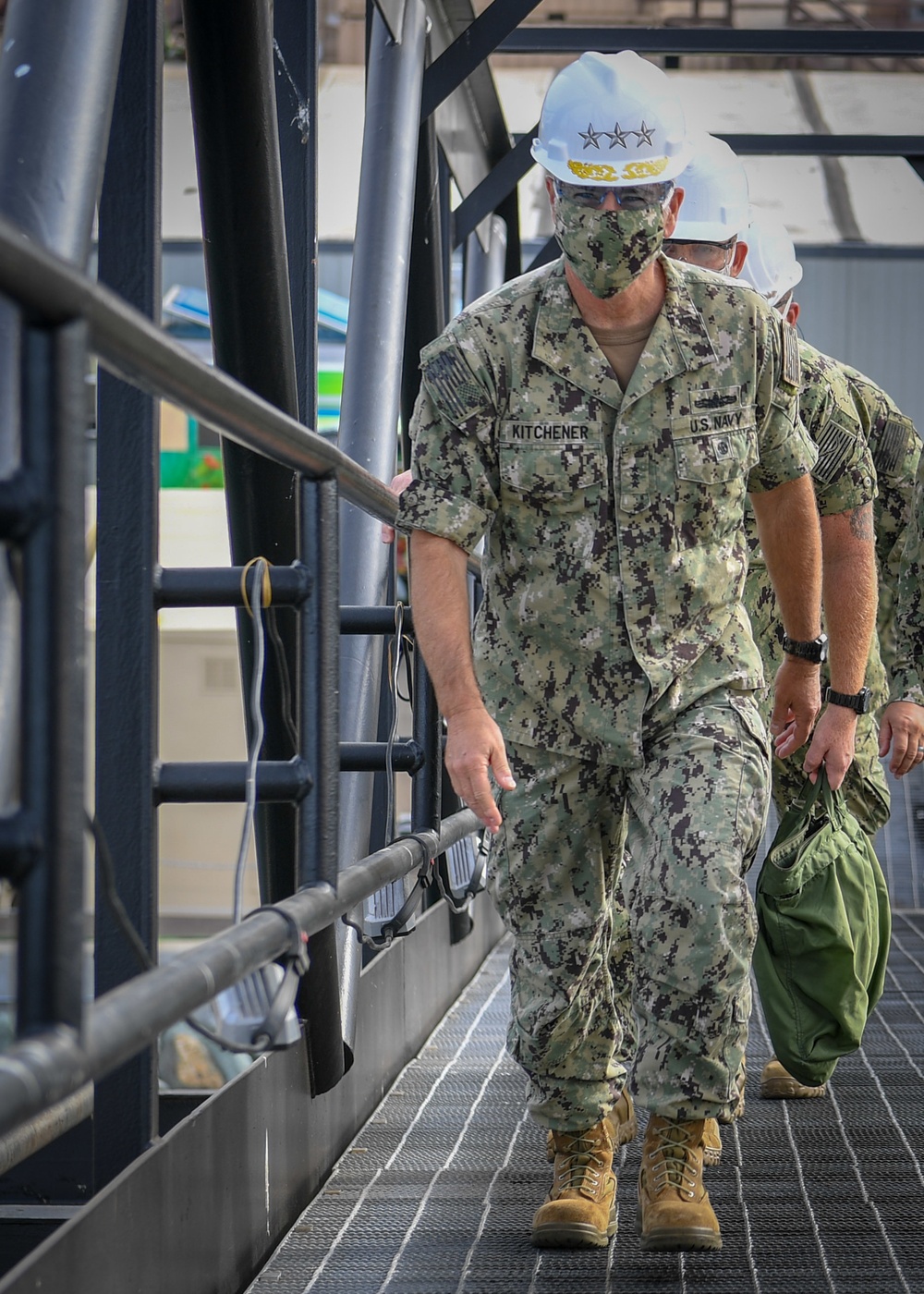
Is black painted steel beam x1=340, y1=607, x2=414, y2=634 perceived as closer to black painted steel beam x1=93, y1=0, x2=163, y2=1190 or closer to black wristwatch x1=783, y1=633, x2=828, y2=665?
black wristwatch x1=783, y1=633, x2=828, y2=665

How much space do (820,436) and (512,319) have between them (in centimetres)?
104

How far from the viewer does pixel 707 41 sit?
651cm

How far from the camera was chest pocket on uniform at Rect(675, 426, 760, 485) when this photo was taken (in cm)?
269

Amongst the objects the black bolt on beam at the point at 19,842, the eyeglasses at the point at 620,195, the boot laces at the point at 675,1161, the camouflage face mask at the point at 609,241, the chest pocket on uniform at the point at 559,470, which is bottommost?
the boot laces at the point at 675,1161

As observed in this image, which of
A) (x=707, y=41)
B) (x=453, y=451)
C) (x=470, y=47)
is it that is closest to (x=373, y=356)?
(x=453, y=451)

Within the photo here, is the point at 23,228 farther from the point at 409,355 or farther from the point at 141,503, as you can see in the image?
the point at 409,355

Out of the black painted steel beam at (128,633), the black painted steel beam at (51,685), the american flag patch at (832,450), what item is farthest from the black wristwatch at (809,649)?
the black painted steel beam at (51,685)

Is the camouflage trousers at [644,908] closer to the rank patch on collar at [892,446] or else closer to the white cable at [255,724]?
the white cable at [255,724]

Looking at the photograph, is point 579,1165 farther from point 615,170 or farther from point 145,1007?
point 615,170

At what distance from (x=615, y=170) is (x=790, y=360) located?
1.50 ft

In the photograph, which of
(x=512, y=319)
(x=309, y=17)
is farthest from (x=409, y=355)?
(x=512, y=319)

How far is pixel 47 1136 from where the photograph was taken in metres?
2.79

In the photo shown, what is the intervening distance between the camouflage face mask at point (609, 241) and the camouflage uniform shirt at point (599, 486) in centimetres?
9

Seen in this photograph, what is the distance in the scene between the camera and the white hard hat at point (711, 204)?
368 centimetres
